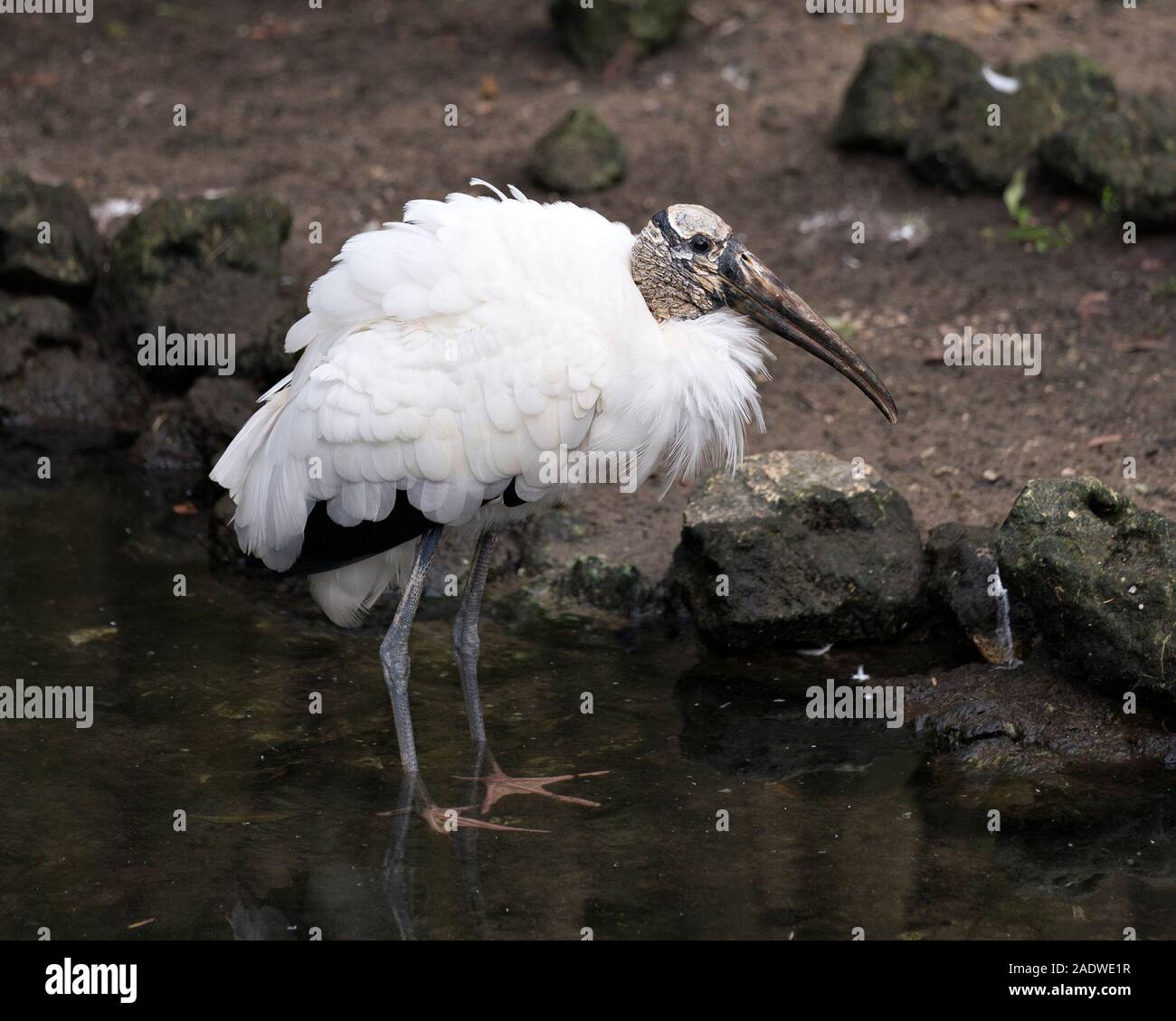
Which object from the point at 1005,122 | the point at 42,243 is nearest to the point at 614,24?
the point at 1005,122

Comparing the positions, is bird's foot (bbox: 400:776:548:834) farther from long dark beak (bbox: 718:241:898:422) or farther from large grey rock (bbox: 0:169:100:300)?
large grey rock (bbox: 0:169:100:300)

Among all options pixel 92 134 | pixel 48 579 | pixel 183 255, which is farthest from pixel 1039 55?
pixel 48 579

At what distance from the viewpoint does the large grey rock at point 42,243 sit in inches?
388

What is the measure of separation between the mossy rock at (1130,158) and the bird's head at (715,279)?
171 inches

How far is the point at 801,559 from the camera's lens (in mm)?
7035

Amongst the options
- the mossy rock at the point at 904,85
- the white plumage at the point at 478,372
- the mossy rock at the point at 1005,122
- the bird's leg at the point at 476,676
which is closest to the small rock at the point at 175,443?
the bird's leg at the point at 476,676

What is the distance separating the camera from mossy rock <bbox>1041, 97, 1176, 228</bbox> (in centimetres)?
971

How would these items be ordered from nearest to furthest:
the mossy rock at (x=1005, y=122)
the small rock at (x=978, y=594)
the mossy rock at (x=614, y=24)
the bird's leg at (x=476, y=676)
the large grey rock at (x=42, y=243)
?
1. the bird's leg at (x=476, y=676)
2. the small rock at (x=978, y=594)
3. the large grey rock at (x=42, y=243)
4. the mossy rock at (x=1005, y=122)
5. the mossy rock at (x=614, y=24)

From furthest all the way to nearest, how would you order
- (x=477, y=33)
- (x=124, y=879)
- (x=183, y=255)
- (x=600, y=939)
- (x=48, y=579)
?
(x=477, y=33), (x=183, y=255), (x=48, y=579), (x=124, y=879), (x=600, y=939)

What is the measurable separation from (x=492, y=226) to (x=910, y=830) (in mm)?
2659

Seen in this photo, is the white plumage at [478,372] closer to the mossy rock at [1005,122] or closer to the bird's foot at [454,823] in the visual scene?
the bird's foot at [454,823]

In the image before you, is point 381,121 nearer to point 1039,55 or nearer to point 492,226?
point 1039,55

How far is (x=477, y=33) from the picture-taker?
13.5 meters

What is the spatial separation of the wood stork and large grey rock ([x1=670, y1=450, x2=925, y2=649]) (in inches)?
30.0
